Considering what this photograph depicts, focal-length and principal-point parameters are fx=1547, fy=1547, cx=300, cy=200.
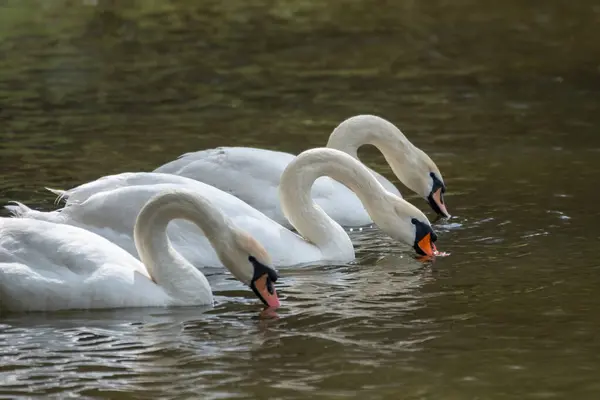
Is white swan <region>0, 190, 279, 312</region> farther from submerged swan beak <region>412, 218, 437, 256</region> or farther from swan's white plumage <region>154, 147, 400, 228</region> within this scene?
swan's white plumage <region>154, 147, 400, 228</region>

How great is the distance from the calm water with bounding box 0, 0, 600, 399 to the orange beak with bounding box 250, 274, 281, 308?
0.16 m

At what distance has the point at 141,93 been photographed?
22172mm

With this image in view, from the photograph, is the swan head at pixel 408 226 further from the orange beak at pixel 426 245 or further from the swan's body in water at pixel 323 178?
the swan's body in water at pixel 323 178

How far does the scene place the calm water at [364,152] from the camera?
9586 millimetres

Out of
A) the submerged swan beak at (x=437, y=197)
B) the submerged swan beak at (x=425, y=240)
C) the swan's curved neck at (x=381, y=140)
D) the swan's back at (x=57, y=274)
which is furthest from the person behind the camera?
the swan's curved neck at (x=381, y=140)

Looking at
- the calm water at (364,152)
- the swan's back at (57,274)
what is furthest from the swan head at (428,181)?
the swan's back at (57,274)

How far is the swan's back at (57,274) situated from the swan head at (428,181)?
451cm

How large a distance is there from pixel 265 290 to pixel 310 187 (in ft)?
7.77

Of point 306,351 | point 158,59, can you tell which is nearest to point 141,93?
point 158,59

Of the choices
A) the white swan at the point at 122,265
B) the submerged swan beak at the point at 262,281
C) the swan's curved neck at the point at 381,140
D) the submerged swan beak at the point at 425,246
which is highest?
the swan's curved neck at the point at 381,140

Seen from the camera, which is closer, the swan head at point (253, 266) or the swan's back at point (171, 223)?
the swan head at point (253, 266)

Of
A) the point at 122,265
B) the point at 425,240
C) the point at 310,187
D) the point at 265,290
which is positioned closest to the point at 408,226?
the point at 425,240

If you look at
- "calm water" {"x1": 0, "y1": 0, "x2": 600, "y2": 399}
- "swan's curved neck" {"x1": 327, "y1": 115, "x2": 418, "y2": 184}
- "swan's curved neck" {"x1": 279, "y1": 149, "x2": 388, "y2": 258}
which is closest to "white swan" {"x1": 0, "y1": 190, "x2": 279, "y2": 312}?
"calm water" {"x1": 0, "y1": 0, "x2": 600, "y2": 399}

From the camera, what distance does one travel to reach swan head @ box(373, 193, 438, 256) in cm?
1313
